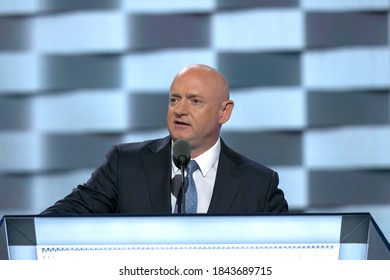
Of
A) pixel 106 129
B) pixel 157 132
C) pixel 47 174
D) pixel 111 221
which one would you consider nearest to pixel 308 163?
pixel 157 132

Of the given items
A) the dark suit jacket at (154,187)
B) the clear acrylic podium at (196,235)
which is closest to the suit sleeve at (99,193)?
the dark suit jacket at (154,187)

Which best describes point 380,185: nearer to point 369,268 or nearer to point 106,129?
point 106,129

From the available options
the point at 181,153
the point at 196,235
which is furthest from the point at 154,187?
the point at 196,235

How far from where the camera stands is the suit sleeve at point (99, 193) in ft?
6.41

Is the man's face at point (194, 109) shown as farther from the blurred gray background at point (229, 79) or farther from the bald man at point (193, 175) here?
the blurred gray background at point (229, 79)

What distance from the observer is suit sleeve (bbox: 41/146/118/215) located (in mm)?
1954

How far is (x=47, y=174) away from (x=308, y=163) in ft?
2.88

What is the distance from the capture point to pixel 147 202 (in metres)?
1.97

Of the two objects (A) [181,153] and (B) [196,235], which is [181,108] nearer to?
(A) [181,153]

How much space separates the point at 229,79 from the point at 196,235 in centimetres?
151

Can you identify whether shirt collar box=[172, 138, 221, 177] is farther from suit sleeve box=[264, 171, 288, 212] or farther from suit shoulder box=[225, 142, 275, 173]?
suit sleeve box=[264, 171, 288, 212]

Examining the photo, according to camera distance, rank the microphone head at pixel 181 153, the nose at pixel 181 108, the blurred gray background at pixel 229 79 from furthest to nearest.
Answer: the blurred gray background at pixel 229 79
the nose at pixel 181 108
the microphone head at pixel 181 153


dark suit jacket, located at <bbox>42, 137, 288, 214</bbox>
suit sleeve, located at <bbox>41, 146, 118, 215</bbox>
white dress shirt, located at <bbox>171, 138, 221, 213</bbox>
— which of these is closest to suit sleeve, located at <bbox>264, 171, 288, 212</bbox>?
dark suit jacket, located at <bbox>42, 137, 288, 214</bbox>

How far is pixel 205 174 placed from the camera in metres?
2.08
